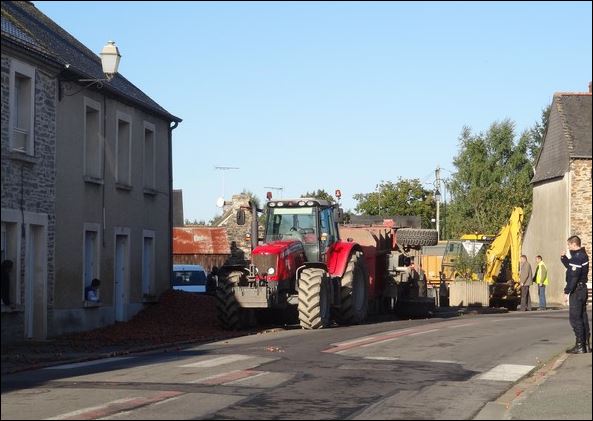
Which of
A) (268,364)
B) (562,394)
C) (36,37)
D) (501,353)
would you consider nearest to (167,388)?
(268,364)

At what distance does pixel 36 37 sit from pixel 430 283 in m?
20.6

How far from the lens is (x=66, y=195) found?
82.4 ft

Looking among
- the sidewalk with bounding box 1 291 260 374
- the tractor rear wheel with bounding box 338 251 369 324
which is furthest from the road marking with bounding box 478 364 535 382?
the tractor rear wheel with bounding box 338 251 369 324

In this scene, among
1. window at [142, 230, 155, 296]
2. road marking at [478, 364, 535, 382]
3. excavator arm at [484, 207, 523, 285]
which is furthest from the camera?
excavator arm at [484, 207, 523, 285]

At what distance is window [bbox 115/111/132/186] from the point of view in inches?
1134

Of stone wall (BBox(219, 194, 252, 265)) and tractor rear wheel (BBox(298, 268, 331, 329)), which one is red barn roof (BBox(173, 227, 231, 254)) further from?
tractor rear wheel (BBox(298, 268, 331, 329))

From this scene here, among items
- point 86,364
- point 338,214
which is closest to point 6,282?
point 86,364

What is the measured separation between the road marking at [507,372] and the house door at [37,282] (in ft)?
35.9

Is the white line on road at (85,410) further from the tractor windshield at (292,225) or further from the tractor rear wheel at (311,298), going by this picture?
the tractor windshield at (292,225)

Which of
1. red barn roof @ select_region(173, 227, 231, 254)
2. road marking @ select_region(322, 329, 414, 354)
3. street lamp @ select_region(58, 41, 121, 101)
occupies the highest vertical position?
street lamp @ select_region(58, 41, 121, 101)

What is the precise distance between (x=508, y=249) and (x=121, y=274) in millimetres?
17351

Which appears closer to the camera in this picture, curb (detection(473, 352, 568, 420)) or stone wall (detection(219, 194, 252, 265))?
curb (detection(473, 352, 568, 420))

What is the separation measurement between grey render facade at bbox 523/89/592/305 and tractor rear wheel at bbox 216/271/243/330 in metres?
→ 24.4

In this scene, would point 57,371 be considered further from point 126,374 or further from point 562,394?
point 562,394
